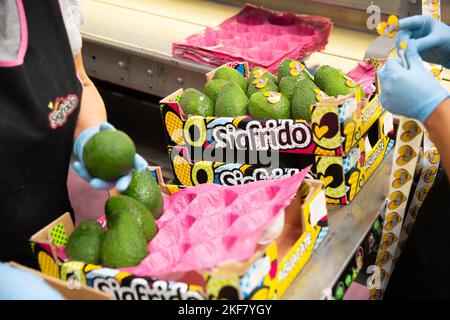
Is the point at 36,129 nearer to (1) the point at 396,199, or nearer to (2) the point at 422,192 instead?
(1) the point at 396,199

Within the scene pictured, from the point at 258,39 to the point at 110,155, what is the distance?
1662 mm

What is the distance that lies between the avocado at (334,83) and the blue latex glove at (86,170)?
25.1 inches

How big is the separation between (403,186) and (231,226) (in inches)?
24.3

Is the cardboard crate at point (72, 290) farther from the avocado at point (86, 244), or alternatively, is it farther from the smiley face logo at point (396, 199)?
the smiley face logo at point (396, 199)

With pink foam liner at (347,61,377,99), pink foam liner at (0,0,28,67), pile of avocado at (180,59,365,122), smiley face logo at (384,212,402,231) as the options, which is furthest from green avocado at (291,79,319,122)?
pink foam liner at (0,0,28,67)

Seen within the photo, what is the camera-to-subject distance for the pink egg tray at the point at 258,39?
2.61 metres

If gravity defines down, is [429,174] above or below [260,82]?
below

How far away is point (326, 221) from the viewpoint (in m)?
1.49

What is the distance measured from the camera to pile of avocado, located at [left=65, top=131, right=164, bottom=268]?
4.16 ft

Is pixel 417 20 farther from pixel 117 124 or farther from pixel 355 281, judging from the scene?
pixel 117 124

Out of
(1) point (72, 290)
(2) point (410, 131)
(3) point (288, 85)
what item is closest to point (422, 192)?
(2) point (410, 131)

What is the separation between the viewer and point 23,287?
1.22m

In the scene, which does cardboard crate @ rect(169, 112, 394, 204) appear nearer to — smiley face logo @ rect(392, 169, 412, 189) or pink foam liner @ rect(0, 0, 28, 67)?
smiley face logo @ rect(392, 169, 412, 189)
